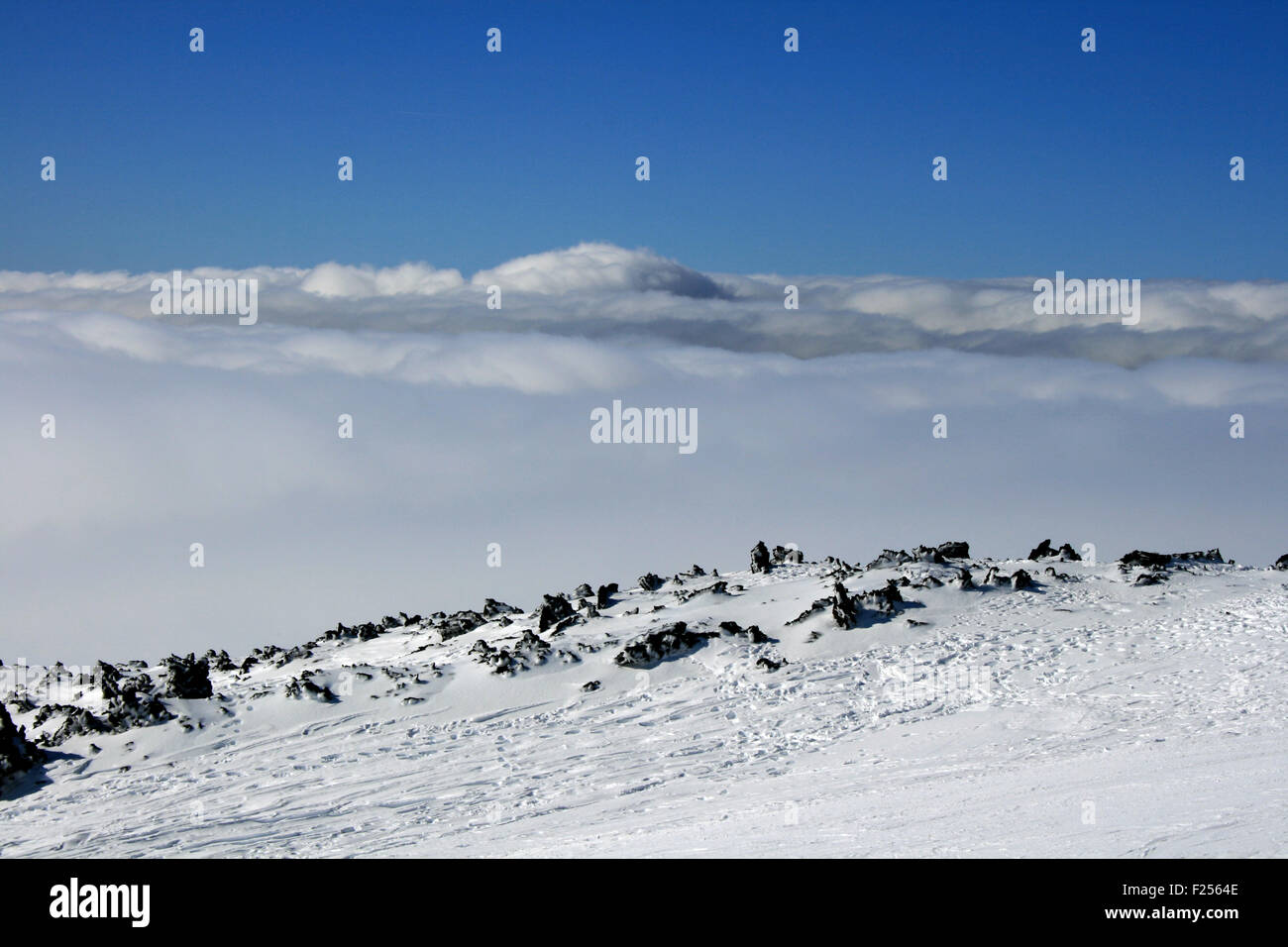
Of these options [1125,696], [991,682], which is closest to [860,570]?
[991,682]

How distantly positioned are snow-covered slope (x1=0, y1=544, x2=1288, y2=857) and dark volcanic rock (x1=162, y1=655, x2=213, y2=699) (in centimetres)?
13

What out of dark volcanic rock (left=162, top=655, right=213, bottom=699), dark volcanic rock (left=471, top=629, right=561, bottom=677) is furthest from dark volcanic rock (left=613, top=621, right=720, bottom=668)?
dark volcanic rock (left=162, top=655, right=213, bottom=699)

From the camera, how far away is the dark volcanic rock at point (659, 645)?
31656 millimetres

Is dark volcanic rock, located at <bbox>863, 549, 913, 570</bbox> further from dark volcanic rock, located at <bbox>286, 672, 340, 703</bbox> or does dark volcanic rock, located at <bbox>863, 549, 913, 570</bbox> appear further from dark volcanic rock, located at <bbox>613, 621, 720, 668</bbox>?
dark volcanic rock, located at <bbox>286, 672, 340, 703</bbox>

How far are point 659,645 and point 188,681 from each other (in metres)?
14.0

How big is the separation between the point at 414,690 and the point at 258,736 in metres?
4.34

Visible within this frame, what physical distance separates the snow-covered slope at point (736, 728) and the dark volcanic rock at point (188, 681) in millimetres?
134

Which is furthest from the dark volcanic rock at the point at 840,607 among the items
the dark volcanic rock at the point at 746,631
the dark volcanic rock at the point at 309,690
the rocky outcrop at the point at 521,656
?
the dark volcanic rock at the point at 309,690

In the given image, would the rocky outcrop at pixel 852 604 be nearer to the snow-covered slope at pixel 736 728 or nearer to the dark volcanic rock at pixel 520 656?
the snow-covered slope at pixel 736 728

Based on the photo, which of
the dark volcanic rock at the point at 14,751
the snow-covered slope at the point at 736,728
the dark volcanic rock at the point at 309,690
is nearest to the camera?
the snow-covered slope at the point at 736,728

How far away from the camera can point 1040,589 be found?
36.4 meters

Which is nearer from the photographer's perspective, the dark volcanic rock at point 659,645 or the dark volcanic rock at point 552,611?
the dark volcanic rock at point 659,645

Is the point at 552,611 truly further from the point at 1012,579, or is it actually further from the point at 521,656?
the point at 1012,579
